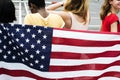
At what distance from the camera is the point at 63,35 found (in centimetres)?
408

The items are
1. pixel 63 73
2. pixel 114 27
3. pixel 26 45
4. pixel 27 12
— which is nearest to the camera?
pixel 26 45

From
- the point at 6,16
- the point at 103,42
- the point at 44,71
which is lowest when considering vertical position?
the point at 44,71

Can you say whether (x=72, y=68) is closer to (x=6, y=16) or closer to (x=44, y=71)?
(x=44, y=71)

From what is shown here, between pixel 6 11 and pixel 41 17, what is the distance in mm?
590

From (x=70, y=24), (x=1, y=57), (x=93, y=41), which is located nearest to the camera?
(x=1, y=57)

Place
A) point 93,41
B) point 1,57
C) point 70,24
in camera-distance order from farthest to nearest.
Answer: point 70,24 < point 93,41 < point 1,57

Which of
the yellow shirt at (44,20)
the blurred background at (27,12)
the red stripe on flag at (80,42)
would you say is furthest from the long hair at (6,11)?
the blurred background at (27,12)

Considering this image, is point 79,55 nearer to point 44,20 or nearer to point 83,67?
point 83,67

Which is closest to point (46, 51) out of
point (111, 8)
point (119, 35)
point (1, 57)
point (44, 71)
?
point (44, 71)

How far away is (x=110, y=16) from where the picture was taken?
486cm

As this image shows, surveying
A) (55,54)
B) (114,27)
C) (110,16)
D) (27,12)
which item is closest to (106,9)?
(110,16)

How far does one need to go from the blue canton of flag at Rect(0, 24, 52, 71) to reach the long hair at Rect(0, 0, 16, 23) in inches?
3.6

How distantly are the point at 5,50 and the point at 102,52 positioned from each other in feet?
3.50

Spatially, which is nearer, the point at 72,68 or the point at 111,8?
the point at 72,68
